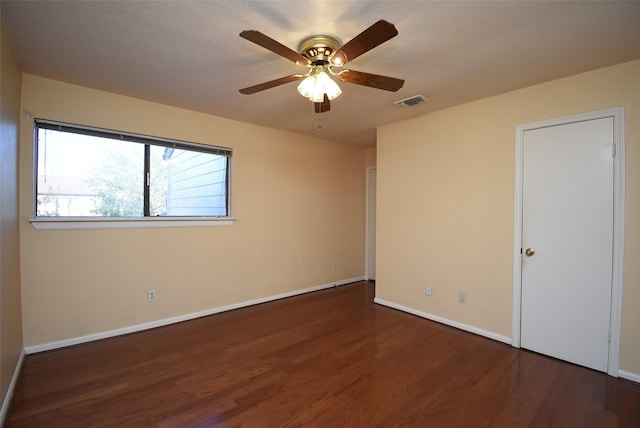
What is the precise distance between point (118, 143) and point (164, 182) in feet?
1.90

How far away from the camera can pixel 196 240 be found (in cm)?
350

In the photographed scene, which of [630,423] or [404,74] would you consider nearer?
[630,423]

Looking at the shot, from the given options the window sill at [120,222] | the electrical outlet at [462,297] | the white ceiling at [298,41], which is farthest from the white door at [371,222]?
the window sill at [120,222]

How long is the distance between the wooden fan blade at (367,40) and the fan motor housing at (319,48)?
19 centimetres

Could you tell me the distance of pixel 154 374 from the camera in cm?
230

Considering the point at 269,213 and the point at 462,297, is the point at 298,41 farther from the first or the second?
the point at 462,297

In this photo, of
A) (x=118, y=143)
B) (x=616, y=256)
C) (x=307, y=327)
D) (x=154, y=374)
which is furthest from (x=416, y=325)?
(x=118, y=143)

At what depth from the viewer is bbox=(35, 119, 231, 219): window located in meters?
2.70

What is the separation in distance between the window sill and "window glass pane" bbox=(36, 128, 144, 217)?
3.9 inches

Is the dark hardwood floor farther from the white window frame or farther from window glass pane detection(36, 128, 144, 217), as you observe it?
window glass pane detection(36, 128, 144, 217)

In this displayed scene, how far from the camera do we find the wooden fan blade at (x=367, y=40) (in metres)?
1.37

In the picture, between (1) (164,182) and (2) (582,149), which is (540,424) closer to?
(2) (582,149)

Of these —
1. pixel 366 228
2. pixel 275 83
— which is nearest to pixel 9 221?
pixel 275 83

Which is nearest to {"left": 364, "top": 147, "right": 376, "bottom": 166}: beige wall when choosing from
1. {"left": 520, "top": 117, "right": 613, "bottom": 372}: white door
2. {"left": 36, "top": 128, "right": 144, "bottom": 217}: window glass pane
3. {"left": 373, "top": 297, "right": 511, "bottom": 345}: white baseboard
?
{"left": 373, "top": 297, "right": 511, "bottom": 345}: white baseboard
